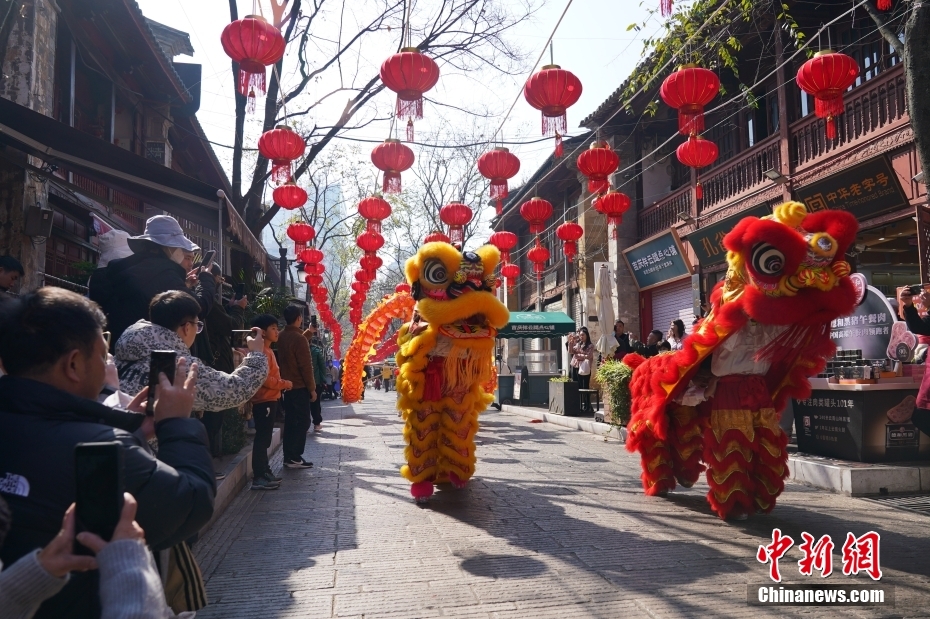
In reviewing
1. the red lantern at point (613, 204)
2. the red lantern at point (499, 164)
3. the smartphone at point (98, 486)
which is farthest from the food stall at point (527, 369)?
the smartphone at point (98, 486)

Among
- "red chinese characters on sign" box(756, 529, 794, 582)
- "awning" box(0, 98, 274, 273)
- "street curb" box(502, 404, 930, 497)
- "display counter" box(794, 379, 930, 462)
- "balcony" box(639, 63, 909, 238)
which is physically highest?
"balcony" box(639, 63, 909, 238)

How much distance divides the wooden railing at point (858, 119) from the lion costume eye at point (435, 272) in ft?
23.0

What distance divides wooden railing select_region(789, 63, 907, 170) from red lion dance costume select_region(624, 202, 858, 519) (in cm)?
602

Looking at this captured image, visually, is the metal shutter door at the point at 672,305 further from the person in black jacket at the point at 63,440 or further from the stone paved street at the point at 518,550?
the person in black jacket at the point at 63,440

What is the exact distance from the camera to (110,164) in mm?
7348

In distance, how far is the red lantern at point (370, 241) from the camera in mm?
14781

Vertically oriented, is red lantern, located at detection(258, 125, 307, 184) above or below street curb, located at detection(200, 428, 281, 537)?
above

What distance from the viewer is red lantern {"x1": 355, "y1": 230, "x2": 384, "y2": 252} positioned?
14.8m

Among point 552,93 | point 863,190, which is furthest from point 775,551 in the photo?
point 863,190

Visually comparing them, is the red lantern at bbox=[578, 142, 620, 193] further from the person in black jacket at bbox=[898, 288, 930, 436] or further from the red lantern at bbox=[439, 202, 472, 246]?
the person in black jacket at bbox=[898, 288, 930, 436]

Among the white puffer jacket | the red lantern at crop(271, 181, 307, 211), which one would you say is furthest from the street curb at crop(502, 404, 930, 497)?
the red lantern at crop(271, 181, 307, 211)

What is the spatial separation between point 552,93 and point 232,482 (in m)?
5.02

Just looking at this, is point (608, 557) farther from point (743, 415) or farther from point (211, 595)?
point (211, 595)

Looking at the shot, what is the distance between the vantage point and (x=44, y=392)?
1665 millimetres
